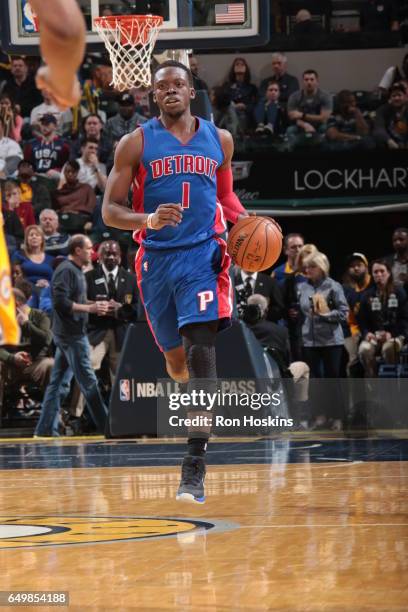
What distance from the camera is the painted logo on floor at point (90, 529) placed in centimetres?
534

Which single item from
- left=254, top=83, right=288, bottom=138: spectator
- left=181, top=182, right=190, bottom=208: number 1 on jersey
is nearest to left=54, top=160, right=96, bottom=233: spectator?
left=254, top=83, right=288, bottom=138: spectator

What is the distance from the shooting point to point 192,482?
19.5 ft

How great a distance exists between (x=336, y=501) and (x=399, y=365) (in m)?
6.23

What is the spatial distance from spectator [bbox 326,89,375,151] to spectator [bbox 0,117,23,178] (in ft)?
13.9

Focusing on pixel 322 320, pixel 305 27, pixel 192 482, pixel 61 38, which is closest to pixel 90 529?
pixel 192 482

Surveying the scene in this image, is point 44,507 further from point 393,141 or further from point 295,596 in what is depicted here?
point 393,141

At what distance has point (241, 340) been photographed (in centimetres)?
1116

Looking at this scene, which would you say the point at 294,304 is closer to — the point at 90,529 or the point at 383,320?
the point at 383,320

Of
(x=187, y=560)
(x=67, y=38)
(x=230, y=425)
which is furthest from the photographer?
(x=230, y=425)

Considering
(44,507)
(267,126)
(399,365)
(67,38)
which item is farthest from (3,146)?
(67,38)

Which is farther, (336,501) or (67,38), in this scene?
(336,501)

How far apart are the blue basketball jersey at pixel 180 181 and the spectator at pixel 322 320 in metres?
6.08

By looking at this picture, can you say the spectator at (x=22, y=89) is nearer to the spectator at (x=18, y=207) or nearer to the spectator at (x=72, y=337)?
the spectator at (x=18, y=207)

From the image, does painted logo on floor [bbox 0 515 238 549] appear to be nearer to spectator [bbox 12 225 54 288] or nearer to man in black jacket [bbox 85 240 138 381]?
man in black jacket [bbox 85 240 138 381]
